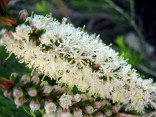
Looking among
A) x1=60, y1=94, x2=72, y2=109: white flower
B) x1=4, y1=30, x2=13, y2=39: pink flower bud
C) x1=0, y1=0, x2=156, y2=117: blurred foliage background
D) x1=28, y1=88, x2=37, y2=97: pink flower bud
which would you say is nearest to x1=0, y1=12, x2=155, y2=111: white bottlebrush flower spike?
x1=4, y1=30, x2=13, y2=39: pink flower bud

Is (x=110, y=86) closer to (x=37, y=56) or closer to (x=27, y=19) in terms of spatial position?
(x=37, y=56)

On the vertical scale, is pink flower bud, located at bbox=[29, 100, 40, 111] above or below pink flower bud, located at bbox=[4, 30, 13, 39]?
below

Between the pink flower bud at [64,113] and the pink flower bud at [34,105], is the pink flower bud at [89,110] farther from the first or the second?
the pink flower bud at [34,105]

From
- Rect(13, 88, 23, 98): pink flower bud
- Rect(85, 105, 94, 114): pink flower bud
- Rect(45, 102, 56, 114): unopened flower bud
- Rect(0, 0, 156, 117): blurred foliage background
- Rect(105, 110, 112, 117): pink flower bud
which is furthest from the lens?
Rect(0, 0, 156, 117): blurred foliage background

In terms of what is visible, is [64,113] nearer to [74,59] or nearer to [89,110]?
[89,110]

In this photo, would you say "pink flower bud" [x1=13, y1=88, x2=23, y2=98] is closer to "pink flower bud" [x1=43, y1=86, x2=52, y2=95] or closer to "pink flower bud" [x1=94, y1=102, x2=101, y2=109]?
"pink flower bud" [x1=43, y1=86, x2=52, y2=95]

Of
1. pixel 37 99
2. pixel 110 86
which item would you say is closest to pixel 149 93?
pixel 110 86
